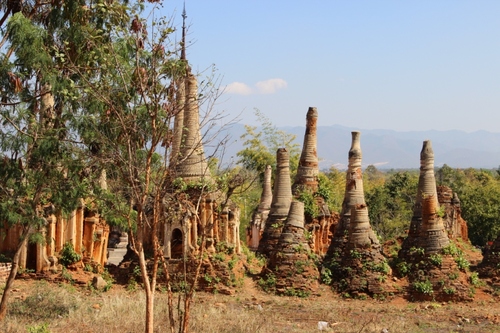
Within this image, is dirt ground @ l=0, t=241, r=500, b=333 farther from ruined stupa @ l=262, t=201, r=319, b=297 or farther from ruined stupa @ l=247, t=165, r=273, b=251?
ruined stupa @ l=247, t=165, r=273, b=251

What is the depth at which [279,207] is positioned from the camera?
23.8m

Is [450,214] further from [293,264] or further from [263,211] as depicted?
[293,264]

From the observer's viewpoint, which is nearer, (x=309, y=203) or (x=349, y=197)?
(x=349, y=197)

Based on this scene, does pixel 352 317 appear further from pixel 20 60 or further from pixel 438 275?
pixel 20 60

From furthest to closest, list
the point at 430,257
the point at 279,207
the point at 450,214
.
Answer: the point at 450,214, the point at 279,207, the point at 430,257

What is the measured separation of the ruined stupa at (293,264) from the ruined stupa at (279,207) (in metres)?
2.23

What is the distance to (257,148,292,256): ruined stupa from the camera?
2366 centimetres

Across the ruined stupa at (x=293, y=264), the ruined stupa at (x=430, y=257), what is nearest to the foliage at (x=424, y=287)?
the ruined stupa at (x=430, y=257)

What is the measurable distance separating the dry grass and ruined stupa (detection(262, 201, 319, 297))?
1.75ft

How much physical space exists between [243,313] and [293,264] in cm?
489

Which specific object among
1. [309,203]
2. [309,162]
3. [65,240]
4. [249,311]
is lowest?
[249,311]

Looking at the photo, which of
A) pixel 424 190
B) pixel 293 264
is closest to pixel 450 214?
pixel 424 190

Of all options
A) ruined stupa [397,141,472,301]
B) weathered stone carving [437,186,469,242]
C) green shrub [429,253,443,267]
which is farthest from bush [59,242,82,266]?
weathered stone carving [437,186,469,242]

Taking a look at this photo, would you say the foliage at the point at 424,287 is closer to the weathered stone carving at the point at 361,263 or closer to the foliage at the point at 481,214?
the weathered stone carving at the point at 361,263
